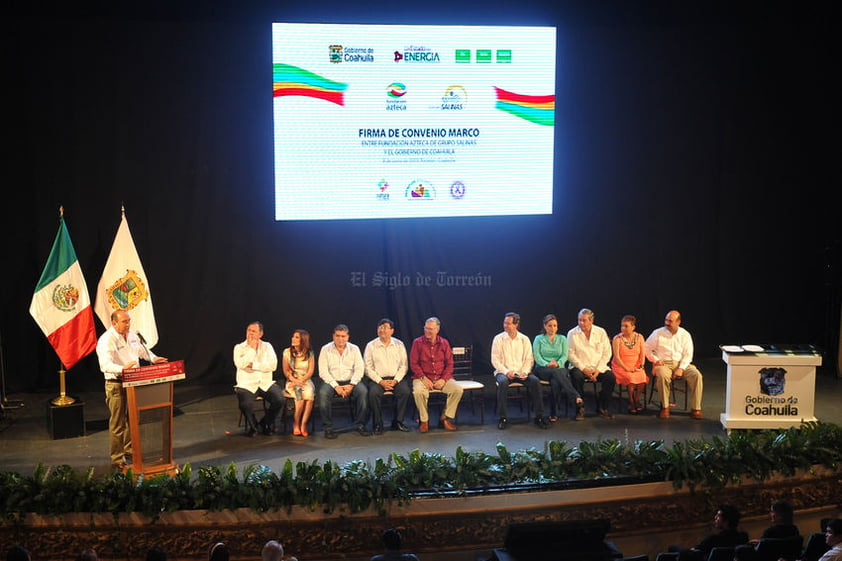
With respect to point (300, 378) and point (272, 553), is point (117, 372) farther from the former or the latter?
point (272, 553)

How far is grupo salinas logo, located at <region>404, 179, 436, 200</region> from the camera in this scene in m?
9.48

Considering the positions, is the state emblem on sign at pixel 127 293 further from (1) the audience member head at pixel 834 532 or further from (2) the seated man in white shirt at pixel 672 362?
(1) the audience member head at pixel 834 532

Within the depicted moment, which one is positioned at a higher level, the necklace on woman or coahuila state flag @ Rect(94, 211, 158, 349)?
coahuila state flag @ Rect(94, 211, 158, 349)

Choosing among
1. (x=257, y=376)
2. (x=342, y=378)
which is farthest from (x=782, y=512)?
(x=257, y=376)

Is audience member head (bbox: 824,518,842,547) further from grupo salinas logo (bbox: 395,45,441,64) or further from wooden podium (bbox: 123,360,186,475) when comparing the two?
grupo salinas logo (bbox: 395,45,441,64)

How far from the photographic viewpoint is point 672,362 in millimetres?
8680

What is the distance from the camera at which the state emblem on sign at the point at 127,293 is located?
8.63 meters

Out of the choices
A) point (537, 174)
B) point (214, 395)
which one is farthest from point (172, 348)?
point (537, 174)

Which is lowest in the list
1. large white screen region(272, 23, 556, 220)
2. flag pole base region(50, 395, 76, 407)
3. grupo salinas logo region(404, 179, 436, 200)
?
flag pole base region(50, 395, 76, 407)

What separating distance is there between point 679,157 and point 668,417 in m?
3.22

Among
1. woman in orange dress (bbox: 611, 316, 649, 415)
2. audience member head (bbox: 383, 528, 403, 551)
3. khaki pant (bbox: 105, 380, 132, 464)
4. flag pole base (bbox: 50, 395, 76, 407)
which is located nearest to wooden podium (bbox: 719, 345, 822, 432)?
woman in orange dress (bbox: 611, 316, 649, 415)

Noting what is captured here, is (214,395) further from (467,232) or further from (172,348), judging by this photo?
(467,232)

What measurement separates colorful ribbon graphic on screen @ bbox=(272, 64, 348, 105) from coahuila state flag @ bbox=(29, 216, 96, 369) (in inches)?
95.4

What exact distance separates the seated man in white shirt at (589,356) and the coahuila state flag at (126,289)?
12.6 feet
